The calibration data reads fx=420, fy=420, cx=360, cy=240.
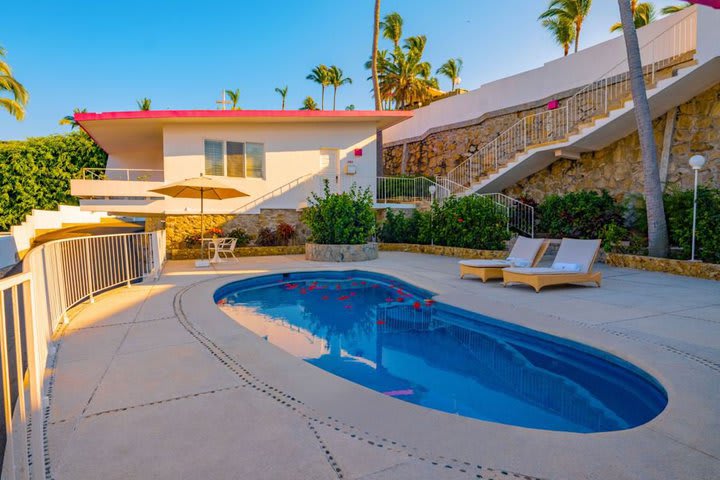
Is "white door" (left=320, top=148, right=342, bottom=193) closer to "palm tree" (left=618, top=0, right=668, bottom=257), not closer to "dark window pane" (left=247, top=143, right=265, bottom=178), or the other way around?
"dark window pane" (left=247, top=143, right=265, bottom=178)

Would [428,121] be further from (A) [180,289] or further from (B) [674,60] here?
(A) [180,289]

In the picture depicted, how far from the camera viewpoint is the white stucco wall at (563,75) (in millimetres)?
10109

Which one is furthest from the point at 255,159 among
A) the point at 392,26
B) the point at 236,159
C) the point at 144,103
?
the point at 144,103

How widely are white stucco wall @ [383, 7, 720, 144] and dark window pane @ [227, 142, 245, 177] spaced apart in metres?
10.8

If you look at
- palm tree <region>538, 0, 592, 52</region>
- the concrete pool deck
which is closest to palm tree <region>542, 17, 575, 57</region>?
palm tree <region>538, 0, 592, 52</region>

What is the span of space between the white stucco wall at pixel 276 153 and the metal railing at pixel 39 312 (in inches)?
200

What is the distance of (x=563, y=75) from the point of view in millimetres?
15344

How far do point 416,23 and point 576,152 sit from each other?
19083 mm

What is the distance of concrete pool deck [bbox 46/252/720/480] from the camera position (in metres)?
2.31

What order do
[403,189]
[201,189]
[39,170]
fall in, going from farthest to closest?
[39,170]
[403,189]
[201,189]

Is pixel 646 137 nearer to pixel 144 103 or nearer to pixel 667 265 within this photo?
pixel 667 265

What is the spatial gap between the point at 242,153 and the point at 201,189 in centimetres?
388

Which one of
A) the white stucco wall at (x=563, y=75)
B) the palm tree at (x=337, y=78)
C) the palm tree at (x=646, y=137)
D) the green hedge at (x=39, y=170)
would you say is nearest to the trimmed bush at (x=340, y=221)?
the palm tree at (x=646, y=137)

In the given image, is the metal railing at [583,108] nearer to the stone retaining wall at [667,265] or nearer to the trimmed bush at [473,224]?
the trimmed bush at [473,224]
